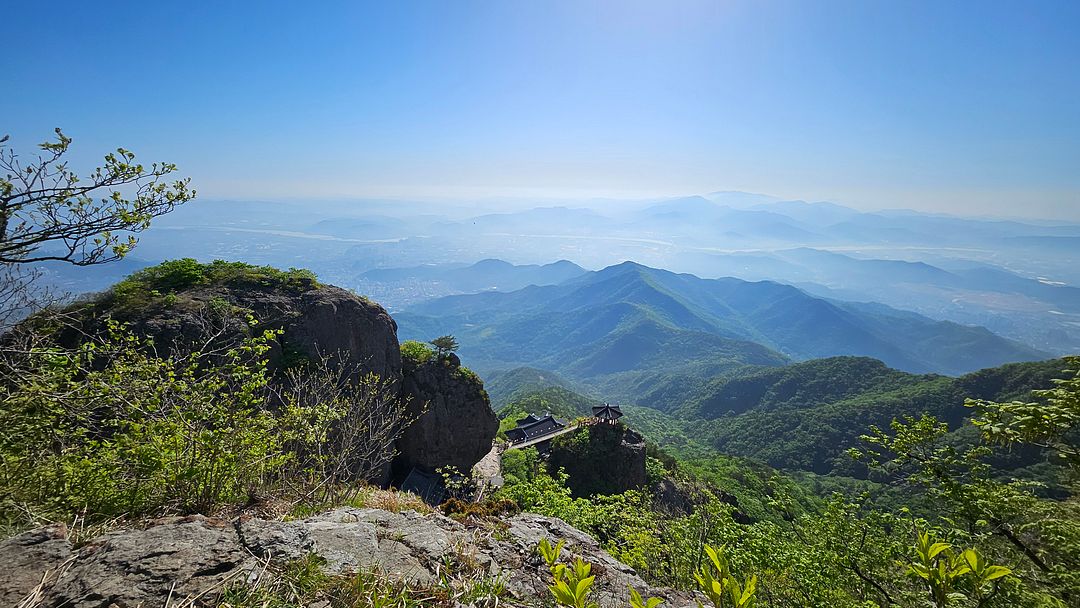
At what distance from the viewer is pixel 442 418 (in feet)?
69.7

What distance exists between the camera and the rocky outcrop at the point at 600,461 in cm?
2638

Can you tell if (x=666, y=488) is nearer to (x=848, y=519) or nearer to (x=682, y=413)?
(x=848, y=519)

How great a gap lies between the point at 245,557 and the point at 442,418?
18727 millimetres

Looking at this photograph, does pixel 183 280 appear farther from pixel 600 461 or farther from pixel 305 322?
pixel 600 461

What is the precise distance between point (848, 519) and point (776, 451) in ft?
241

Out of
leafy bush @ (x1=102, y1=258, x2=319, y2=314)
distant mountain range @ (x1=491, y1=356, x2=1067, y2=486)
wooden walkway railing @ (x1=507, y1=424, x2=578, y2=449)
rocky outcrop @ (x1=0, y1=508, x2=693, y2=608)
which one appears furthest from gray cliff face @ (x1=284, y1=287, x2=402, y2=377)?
distant mountain range @ (x1=491, y1=356, x2=1067, y2=486)

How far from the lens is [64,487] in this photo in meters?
3.97

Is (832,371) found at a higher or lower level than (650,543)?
lower

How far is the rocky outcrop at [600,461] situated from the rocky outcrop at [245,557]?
2293cm

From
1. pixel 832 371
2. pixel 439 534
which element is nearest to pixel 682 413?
pixel 832 371

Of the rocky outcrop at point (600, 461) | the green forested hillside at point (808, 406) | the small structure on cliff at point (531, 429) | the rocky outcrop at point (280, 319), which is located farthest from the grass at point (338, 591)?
the green forested hillside at point (808, 406)

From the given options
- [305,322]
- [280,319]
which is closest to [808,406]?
[305,322]

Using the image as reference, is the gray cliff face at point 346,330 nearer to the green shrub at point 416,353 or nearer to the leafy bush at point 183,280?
the leafy bush at point 183,280

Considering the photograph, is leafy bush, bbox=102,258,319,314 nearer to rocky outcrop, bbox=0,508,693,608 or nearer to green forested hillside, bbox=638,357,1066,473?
rocky outcrop, bbox=0,508,693,608
